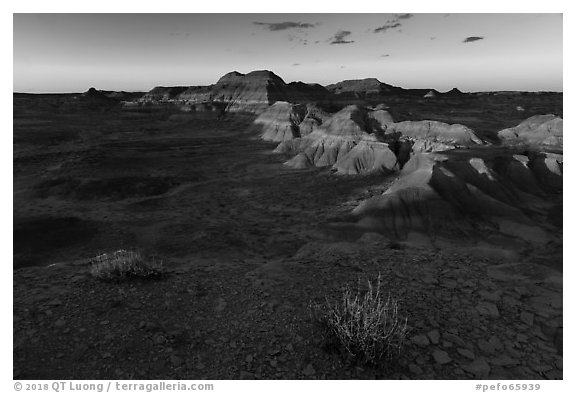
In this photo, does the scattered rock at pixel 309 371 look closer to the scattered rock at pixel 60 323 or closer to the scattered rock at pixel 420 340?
the scattered rock at pixel 420 340

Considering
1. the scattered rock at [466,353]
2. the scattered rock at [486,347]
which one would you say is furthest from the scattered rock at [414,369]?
the scattered rock at [486,347]

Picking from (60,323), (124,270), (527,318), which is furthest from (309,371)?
(124,270)

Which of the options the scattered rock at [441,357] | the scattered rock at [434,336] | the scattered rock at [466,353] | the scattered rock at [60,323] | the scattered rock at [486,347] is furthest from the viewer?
the scattered rock at [60,323]

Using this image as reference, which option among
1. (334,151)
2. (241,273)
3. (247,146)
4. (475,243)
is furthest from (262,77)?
(241,273)

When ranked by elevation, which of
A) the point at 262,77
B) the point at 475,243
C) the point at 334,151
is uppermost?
the point at 262,77

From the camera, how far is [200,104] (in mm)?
126188

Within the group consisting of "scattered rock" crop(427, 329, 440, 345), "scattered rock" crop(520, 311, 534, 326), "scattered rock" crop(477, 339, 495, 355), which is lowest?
"scattered rock" crop(520, 311, 534, 326)

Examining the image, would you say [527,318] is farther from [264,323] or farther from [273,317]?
[264,323]

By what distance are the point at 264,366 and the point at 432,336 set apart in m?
3.15

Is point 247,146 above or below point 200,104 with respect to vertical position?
below

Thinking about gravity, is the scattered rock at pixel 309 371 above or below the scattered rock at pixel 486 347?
above

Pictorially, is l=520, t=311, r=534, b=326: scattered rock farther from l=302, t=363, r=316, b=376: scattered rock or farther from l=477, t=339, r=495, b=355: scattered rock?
l=302, t=363, r=316, b=376: scattered rock

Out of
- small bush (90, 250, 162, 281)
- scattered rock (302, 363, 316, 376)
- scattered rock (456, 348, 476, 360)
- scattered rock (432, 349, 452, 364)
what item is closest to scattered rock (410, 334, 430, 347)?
scattered rock (432, 349, 452, 364)

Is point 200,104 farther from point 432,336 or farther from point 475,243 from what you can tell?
point 432,336
